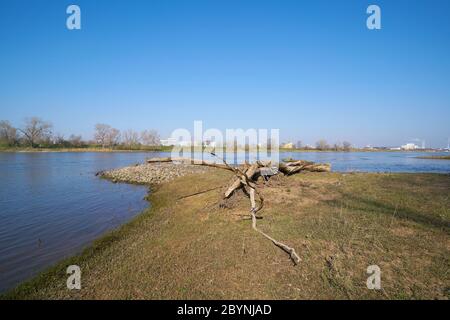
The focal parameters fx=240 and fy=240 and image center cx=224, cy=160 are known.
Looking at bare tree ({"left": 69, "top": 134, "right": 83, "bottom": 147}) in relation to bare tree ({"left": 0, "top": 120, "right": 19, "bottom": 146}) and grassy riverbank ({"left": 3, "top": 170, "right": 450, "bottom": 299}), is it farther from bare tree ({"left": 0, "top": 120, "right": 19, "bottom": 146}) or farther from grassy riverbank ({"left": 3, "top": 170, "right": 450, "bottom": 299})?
grassy riverbank ({"left": 3, "top": 170, "right": 450, "bottom": 299})

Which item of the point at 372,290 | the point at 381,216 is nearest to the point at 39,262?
the point at 372,290

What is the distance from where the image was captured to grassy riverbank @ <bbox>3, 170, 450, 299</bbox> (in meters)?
4.25

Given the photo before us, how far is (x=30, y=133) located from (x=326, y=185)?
106m

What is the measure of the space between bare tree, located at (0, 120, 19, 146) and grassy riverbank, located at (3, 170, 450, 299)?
103753 mm

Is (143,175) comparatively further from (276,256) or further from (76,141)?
(76,141)

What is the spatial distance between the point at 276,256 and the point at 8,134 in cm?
11150

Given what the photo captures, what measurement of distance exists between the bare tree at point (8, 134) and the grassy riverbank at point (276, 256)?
10375cm

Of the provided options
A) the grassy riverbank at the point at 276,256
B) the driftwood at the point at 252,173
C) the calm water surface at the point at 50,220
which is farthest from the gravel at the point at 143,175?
the grassy riverbank at the point at 276,256

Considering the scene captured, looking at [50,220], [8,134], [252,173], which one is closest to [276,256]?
[252,173]

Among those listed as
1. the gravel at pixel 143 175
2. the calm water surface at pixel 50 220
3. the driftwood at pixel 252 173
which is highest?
the driftwood at pixel 252 173

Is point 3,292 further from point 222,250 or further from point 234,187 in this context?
point 234,187

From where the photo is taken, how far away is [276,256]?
5.33 m

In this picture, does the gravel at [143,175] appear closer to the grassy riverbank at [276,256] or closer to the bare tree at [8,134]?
the grassy riverbank at [276,256]

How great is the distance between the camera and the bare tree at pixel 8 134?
84000 mm
